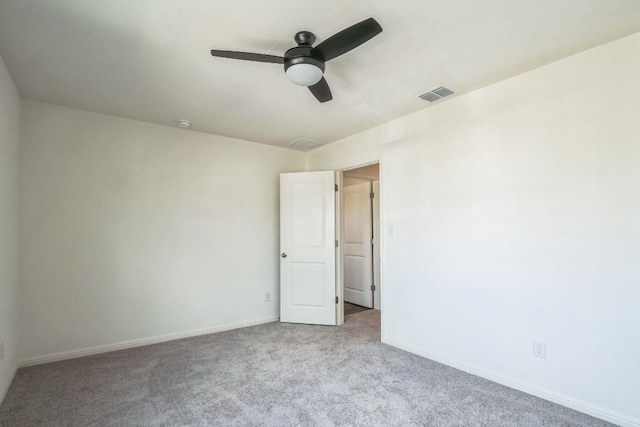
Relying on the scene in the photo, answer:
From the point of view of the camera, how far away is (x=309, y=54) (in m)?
1.92

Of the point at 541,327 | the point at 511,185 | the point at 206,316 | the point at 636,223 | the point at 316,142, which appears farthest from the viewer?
the point at 316,142

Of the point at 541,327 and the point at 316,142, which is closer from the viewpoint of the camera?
the point at 541,327

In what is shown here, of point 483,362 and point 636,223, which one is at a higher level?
point 636,223

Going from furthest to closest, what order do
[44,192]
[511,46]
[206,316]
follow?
[206,316], [44,192], [511,46]

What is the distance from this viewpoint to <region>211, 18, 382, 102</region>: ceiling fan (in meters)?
1.75

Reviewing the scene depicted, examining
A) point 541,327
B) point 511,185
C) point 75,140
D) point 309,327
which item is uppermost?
point 75,140

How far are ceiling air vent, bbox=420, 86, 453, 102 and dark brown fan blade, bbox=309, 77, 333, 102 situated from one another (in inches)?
41.7

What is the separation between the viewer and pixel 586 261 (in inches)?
86.3

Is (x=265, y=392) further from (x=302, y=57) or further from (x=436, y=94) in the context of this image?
(x=436, y=94)

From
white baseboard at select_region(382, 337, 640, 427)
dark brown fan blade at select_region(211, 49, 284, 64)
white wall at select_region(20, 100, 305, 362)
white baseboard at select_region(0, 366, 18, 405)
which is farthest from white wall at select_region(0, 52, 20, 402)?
white baseboard at select_region(382, 337, 640, 427)

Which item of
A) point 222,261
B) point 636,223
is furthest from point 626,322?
point 222,261

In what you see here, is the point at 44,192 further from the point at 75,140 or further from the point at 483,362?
the point at 483,362

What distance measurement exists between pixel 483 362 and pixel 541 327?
60cm

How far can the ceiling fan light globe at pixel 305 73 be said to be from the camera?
1949 millimetres
